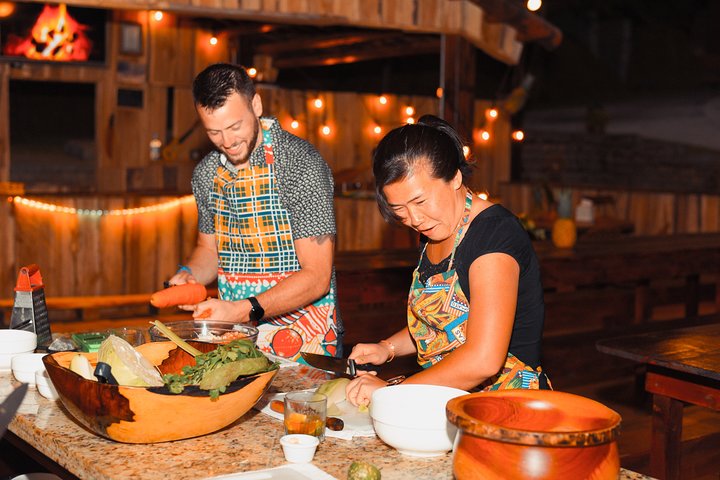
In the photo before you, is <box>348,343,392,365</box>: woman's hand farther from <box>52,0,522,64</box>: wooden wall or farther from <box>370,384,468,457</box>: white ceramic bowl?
<box>52,0,522,64</box>: wooden wall

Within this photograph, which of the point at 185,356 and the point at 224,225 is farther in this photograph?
the point at 224,225

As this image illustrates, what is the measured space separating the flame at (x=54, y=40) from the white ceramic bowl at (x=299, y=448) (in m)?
8.94

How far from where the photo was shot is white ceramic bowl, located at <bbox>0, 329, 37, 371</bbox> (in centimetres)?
261

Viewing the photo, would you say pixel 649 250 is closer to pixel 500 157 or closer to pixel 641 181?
pixel 500 157

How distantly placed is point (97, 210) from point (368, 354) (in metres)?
5.80

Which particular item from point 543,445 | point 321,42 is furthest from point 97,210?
point 543,445

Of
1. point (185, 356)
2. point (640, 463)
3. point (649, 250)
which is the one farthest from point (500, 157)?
point (185, 356)

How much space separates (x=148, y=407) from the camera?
1900mm

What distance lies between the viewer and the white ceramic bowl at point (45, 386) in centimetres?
231

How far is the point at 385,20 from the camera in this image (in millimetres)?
6754

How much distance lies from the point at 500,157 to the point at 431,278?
9.96 m

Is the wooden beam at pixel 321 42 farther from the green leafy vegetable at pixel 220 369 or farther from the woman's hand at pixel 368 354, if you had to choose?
the green leafy vegetable at pixel 220 369

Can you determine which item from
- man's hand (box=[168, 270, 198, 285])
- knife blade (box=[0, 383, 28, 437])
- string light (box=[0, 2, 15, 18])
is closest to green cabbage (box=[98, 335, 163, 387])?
knife blade (box=[0, 383, 28, 437])

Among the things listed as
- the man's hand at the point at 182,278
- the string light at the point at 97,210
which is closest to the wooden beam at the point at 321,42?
the string light at the point at 97,210
